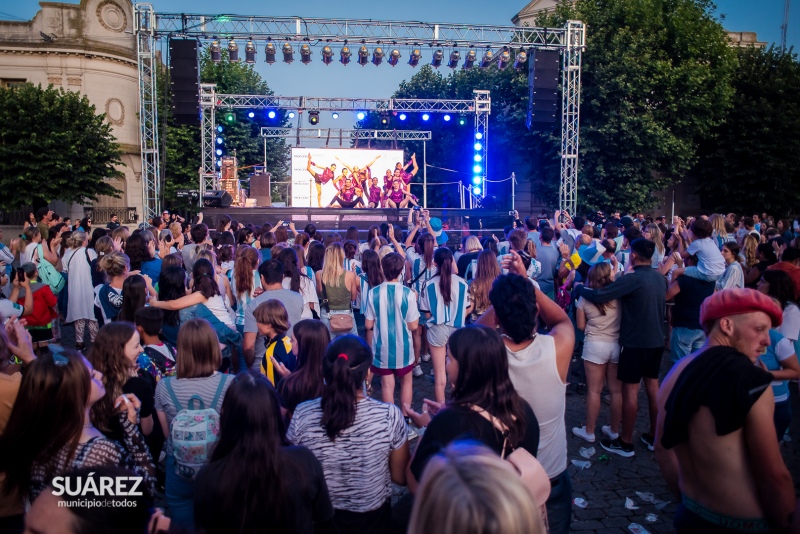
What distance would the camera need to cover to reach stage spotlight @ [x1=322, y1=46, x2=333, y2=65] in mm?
16266

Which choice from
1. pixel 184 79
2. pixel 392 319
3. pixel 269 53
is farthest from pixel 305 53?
pixel 392 319

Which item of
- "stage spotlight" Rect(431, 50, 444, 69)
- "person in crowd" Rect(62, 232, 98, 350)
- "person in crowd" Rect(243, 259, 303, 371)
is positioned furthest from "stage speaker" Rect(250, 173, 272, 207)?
"person in crowd" Rect(243, 259, 303, 371)

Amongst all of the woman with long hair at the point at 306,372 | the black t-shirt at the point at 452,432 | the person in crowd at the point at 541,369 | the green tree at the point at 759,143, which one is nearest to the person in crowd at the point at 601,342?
the person in crowd at the point at 541,369

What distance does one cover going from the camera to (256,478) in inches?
80.7

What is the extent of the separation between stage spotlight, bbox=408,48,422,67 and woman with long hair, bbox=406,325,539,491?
51.4 ft

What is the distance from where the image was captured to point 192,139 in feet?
99.8

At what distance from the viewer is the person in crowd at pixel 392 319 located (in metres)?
5.41

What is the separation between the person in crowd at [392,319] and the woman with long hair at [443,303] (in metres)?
0.53

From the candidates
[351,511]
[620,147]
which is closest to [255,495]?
[351,511]

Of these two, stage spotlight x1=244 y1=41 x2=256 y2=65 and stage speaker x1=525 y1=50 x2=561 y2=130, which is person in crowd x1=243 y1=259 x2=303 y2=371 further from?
stage speaker x1=525 y1=50 x2=561 y2=130

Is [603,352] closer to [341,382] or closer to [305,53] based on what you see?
[341,382]

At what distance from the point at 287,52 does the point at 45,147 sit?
42.2 ft

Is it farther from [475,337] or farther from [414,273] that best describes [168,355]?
[414,273]

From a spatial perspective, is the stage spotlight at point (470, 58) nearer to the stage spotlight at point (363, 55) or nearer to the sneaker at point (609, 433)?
the stage spotlight at point (363, 55)
